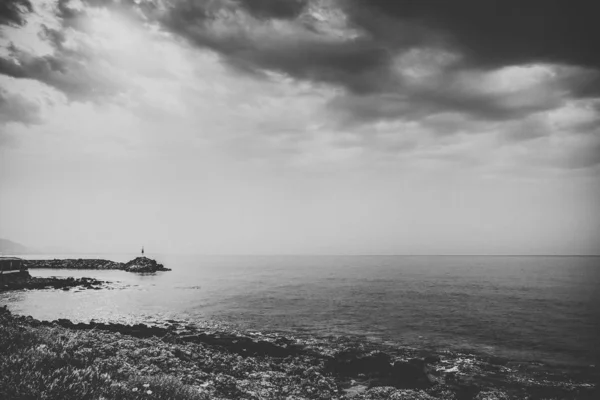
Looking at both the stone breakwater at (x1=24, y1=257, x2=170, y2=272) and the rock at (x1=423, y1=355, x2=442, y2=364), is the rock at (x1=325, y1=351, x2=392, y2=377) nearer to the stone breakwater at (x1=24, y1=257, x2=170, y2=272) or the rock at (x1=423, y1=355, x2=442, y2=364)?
the rock at (x1=423, y1=355, x2=442, y2=364)

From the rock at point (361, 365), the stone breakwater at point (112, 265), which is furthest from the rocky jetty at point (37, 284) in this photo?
the rock at point (361, 365)

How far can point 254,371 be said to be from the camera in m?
18.0

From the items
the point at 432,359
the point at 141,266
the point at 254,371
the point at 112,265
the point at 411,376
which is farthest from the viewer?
the point at 112,265

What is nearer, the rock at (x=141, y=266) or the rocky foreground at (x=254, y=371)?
the rocky foreground at (x=254, y=371)

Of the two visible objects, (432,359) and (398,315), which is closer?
(432,359)

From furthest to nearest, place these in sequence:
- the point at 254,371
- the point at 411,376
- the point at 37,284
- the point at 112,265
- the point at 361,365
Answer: the point at 112,265, the point at 37,284, the point at 361,365, the point at 254,371, the point at 411,376

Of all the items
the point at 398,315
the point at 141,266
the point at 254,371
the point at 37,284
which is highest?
the point at 254,371

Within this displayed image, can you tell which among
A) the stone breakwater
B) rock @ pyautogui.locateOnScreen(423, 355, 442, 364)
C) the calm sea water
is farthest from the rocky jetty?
rock @ pyautogui.locateOnScreen(423, 355, 442, 364)

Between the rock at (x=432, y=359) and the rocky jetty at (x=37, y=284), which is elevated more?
the rock at (x=432, y=359)

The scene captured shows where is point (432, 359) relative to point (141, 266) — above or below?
above

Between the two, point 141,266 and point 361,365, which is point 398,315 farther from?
point 141,266

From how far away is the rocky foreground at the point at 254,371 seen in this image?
8.98m

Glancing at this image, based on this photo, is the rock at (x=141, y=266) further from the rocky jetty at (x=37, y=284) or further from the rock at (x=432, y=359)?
the rock at (x=432, y=359)

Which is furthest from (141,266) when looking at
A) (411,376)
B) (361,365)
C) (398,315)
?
(411,376)
